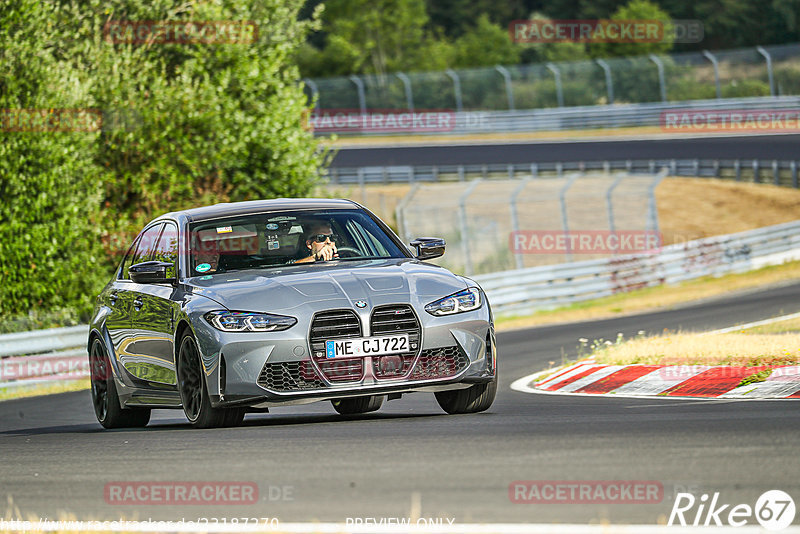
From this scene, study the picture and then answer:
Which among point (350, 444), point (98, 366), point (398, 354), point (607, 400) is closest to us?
point (350, 444)

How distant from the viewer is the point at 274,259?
975 centimetres

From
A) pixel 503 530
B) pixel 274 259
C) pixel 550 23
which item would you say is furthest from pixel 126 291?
pixel 550 23

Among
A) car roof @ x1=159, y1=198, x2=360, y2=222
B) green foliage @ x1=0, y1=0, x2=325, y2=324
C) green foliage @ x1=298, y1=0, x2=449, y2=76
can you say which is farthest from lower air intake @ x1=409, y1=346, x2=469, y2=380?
green foliage @ x1=298, y1=0, x2=449, y2=76

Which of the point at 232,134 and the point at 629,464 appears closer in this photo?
the point at 629,464

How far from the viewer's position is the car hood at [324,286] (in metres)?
8.66

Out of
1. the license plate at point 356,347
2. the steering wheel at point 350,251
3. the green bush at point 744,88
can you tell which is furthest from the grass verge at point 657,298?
the green bush at point 744,88

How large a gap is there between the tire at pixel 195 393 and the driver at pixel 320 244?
1.11m

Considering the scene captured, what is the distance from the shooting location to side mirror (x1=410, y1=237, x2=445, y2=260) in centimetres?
998

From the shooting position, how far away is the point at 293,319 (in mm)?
8578

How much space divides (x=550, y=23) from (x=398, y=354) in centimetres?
7506

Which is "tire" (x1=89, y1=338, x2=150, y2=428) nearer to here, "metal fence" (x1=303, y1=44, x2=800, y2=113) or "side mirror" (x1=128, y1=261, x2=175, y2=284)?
"side mirror" (x1=128, y1=261, x2=175, y2=284)

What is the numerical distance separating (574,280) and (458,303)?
Result: 1861 cm

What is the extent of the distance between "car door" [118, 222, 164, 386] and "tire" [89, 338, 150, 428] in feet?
1.32

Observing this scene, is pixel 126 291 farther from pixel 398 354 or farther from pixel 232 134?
pixel 232 134
